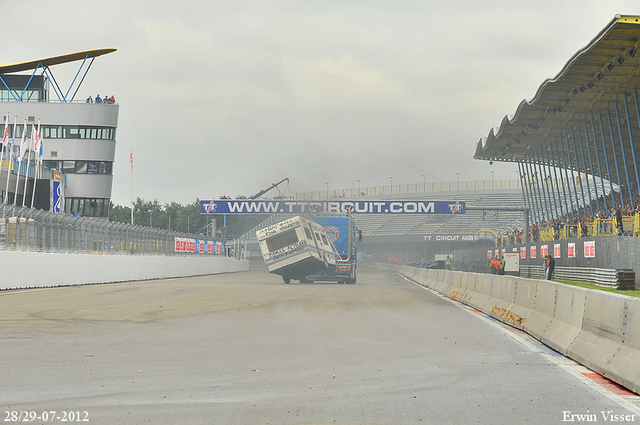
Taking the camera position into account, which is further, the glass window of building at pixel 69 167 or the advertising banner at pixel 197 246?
the glass window of building at pixel 69 167

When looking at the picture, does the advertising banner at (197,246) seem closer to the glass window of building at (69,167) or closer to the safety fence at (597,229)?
the glass window of building at (69,167)

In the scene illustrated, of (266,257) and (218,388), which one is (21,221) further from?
(218,388)

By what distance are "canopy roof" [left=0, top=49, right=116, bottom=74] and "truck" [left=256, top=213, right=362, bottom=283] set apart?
124 ft

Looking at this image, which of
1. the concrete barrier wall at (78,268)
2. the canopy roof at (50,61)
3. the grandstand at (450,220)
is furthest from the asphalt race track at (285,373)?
the grandstand at (450,220)

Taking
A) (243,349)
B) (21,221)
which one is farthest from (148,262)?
(243,349)

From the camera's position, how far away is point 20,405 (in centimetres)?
639

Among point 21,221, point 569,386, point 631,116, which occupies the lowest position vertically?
point 569,386

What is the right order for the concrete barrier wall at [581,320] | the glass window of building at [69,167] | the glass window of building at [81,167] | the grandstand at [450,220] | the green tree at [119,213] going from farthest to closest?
the green tree at [119,213]
the grandstand at [450,220]
the glass window of building at [81,167]
the glass window of building at [69,167]
the concrete barrier wall at [581,320]

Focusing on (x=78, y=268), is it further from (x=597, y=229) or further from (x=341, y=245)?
(x=597, y=229)

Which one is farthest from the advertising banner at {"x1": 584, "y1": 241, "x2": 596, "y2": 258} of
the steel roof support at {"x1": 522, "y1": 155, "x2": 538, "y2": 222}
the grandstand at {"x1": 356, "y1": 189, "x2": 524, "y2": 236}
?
the grandstand at {"x1": 356, "y1": 189, "x2": 524, "y2": 236}

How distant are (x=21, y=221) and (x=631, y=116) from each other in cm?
3420

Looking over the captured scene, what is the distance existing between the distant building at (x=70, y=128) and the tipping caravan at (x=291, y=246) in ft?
131

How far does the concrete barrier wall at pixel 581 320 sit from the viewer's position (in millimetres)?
7973

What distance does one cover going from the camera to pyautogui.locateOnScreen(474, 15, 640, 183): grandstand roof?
114 feet
